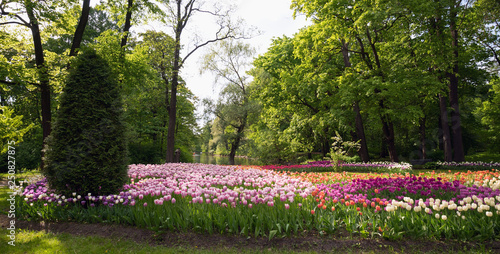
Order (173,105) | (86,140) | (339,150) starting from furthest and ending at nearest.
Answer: (173,105) → (339,150) → (86,140)

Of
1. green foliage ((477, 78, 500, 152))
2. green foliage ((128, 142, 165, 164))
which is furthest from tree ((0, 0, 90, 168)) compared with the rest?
green foliage ((477, 78, 500, 152))

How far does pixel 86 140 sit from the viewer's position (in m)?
5.25

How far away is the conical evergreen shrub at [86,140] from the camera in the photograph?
17.0 feet

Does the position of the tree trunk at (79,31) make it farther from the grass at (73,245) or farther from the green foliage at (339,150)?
the green foliage at (339,150)

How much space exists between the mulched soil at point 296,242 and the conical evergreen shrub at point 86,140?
46.8 inches

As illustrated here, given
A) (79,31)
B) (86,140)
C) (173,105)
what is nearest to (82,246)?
(86,140)

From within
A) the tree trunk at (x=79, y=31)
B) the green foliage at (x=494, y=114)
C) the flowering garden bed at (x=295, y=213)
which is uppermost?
the tree trunk at (x=79, y=31)

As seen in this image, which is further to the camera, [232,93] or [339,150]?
[232,93]

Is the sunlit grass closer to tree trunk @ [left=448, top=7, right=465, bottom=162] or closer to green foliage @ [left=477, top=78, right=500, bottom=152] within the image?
tree trunk @ [left=448, top=7, right=465, bottom=162]

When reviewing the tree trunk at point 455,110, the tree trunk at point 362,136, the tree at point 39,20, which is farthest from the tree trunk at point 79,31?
the tree trunk at point 455,110

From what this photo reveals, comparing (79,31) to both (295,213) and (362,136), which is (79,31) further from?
(362,136)

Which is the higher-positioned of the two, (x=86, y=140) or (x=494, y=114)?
(x=494, y=114)

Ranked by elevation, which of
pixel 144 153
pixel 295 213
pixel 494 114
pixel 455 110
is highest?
pixel 494 114

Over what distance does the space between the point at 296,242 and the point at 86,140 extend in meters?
4.52
